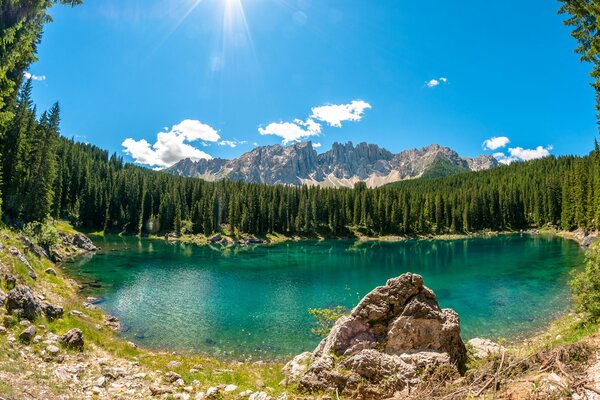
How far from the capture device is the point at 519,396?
777cm

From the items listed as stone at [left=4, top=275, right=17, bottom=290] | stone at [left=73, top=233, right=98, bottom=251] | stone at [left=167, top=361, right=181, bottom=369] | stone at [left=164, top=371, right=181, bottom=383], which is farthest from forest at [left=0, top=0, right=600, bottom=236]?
stone at [left=164, top=371, right=181, bottom=383]

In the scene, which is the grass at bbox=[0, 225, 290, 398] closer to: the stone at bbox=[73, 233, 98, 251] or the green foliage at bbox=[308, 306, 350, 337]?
the green foliage at bbox=[308, 306, 350, 337]

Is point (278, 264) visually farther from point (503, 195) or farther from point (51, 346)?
point (503, 195)

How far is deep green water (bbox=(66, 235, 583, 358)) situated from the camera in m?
29.4

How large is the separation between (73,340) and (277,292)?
31924 mm

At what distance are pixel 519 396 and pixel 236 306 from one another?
35.0 metres

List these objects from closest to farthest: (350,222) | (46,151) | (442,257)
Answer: (46,151), (442,257), (350,222)

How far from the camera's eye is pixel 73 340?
16.4 m

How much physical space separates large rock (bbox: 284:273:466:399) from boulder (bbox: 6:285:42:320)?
523 inches

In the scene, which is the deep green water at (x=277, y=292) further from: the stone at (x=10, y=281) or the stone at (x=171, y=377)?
the stone at (x=10, y=281)

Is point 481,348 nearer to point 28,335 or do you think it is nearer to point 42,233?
point 28,335

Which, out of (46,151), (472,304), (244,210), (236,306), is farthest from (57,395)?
(244,210)

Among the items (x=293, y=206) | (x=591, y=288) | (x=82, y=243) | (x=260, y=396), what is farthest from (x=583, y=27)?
(x=293, y=206)

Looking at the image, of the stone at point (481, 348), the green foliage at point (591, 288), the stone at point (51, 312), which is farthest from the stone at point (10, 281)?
the green foliage at point (591, 288)
